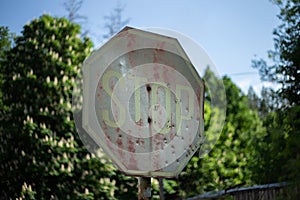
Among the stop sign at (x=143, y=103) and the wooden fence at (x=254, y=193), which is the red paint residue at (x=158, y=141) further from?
the wooden fence at (x=254, y=193)

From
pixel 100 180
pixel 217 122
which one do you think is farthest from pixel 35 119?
pixel 217 122

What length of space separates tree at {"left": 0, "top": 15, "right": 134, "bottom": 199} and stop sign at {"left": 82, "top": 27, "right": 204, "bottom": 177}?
4.98 meters

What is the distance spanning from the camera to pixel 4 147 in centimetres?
757

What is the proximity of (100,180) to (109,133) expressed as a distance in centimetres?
536

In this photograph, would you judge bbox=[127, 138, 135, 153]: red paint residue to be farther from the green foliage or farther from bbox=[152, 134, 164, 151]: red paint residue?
the green foliage

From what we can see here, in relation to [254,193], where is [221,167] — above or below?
above

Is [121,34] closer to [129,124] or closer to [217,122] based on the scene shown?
[129,124]

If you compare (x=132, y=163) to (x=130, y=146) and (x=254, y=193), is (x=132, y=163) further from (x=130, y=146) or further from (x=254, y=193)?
(x=254, y=193)

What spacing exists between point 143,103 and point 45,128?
549cm

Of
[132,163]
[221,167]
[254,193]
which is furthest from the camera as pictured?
[221,167]

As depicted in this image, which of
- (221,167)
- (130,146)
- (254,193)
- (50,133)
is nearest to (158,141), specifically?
(130,146)

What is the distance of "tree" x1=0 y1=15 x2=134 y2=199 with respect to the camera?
7.14m

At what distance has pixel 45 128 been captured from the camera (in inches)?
287

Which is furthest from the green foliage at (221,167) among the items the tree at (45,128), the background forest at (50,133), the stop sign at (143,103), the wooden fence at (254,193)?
the stop sign at (143,103)
